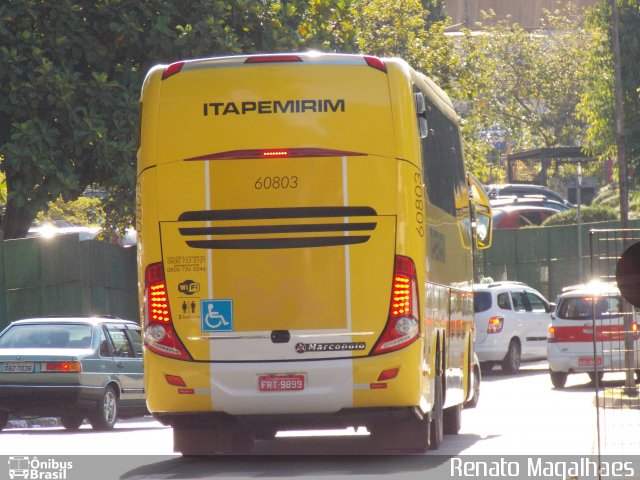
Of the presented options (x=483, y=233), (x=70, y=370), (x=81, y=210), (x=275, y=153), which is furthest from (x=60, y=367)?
(x=81, y=210)

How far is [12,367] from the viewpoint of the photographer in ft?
62.2

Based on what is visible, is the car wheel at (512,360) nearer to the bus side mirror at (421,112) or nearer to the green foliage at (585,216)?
the bus side mirror at (421,112)

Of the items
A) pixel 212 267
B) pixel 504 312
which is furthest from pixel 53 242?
pixel 212 267

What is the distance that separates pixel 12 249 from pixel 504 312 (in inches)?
397

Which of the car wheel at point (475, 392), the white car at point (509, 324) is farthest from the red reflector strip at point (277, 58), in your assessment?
the white car at point (509, 324)

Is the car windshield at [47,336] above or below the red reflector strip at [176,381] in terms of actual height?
above

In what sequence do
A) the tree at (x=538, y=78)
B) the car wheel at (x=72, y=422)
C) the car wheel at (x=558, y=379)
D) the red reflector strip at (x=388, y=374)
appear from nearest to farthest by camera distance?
the red reflector strip at (x=388, y=374), the car wheel at (x=72, y=422), the car wheel at (x=558, y=379), the tree at (x=538, y=78)

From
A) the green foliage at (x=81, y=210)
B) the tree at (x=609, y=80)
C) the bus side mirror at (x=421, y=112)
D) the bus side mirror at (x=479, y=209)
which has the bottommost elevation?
the bus side mirror at (x=479, y=209)

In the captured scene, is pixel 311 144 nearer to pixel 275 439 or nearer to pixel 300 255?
pixel 300 255

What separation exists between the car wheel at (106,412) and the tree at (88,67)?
6.40 m

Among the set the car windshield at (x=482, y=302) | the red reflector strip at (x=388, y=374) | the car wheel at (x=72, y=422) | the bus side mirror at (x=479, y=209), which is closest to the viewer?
the red reflector strip at (x=388, y=374)

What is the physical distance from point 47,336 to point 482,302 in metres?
13.4

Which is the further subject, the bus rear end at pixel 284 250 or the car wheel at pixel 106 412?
the car wheel at pixel 106 412

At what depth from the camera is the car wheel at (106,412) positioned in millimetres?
19438
